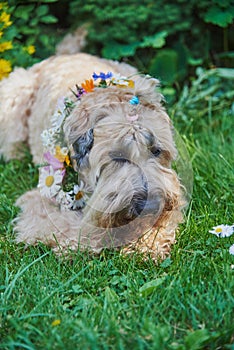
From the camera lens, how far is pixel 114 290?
3148 mm

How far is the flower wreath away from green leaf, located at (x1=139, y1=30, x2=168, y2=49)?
2.10 metres

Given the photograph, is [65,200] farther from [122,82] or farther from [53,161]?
[122,82]

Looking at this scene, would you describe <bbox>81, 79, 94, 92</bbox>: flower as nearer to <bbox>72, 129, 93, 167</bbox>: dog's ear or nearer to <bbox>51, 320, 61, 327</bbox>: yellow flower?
<bbox>72, 129, 93, 167</bbox>: dog's ear

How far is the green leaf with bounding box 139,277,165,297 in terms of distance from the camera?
2974 millimetres

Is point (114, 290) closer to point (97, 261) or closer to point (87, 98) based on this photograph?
point (97, 261)

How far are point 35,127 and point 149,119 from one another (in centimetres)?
173

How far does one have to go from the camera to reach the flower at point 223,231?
352 cm

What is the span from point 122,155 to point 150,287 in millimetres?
775

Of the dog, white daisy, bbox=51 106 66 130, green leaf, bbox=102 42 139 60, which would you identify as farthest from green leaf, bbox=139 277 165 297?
green leaf, bbox=102 42 139 60

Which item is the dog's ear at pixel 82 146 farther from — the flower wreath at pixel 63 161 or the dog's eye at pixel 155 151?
the dog's eye at pixel 155 151

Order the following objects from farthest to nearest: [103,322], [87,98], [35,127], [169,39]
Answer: [169,39]
[35,127]
[87,98]
[103,322]

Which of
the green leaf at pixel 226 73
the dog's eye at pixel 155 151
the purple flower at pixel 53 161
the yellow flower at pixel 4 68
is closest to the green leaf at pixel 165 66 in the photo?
the green leaf at pixel 226 73

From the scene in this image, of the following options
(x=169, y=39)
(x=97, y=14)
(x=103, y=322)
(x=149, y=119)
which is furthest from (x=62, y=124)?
(x=169, y=39)

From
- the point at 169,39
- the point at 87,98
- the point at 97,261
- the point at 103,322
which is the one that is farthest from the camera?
the point at 169,39
